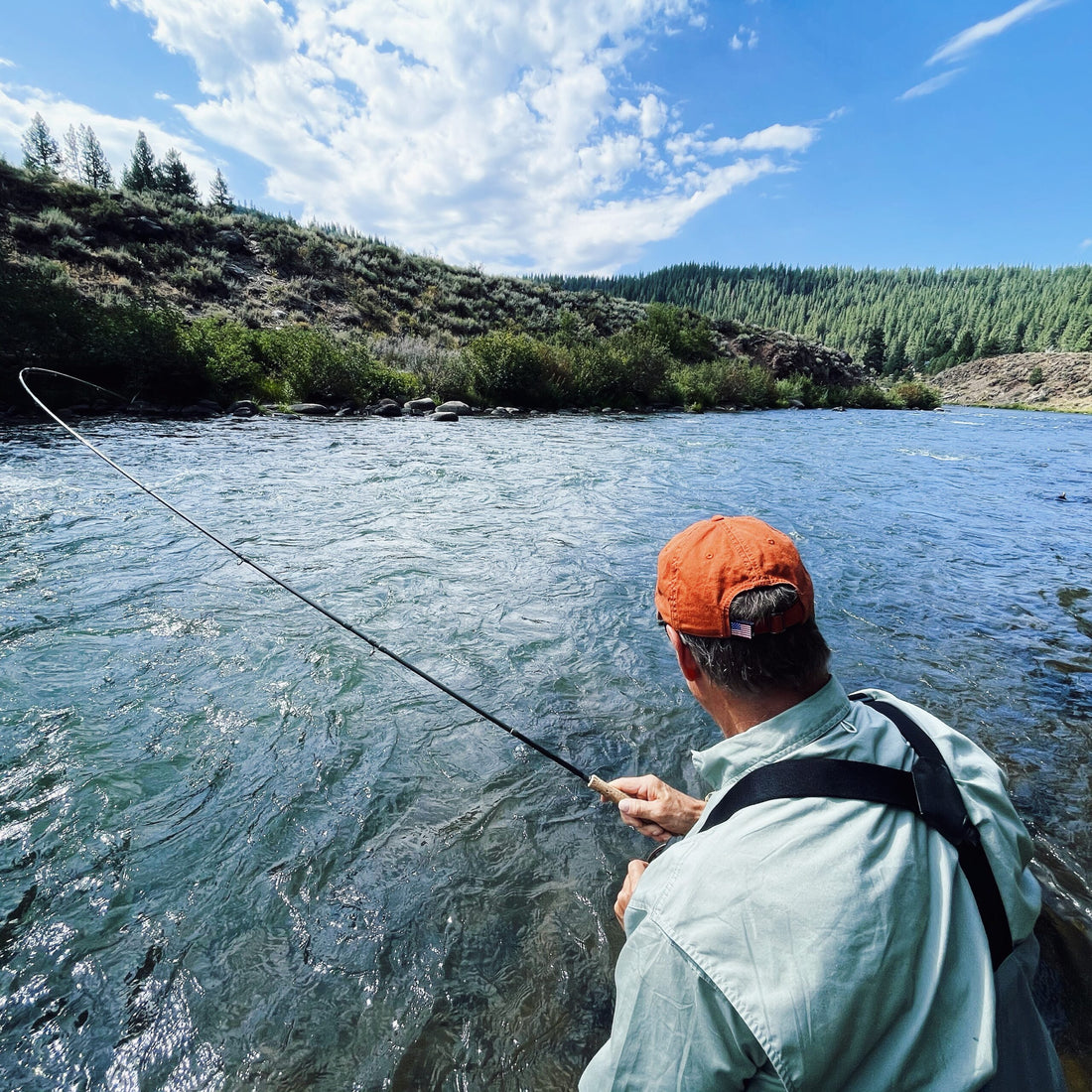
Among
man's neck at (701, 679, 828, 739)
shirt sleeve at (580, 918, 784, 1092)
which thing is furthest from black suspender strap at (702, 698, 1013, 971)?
shirt sleeve at (580, 918, 784, 1092)

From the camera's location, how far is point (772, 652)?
4.65 ft

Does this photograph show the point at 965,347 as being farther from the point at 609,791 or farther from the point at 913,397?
the point at 609,791

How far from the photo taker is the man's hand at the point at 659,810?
7.27 feet

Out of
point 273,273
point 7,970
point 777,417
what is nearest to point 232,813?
point 7,970

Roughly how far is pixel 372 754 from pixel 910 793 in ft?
10.5

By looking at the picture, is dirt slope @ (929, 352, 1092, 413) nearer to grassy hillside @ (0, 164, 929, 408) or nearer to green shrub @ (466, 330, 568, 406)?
grassy hillside @ (0, 164, 929, 408)

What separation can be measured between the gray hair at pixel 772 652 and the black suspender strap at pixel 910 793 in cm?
23

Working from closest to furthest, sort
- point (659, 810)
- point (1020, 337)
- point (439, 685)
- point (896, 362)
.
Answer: point (659, 810) → point (439, 685) → point (896, 362) → point (1020, 337)

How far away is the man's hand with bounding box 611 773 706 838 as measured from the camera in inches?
87.2

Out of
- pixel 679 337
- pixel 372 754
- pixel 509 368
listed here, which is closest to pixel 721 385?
pixel 679 337

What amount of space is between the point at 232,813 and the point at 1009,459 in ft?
76.3

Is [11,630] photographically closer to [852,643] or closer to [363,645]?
[363,645]

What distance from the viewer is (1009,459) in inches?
727

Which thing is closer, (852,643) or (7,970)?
(7,970)
